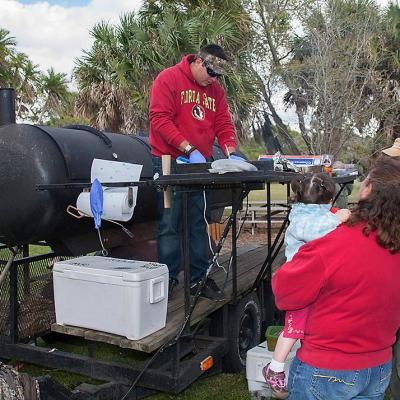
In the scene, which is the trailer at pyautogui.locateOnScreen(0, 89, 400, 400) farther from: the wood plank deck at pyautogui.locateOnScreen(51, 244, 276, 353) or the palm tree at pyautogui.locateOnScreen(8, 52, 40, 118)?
the palm tree at pyautogui.locateOnScreen(8, 52, 40, 118)

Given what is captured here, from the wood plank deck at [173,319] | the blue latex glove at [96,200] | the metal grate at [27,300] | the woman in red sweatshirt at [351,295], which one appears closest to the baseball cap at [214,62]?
the blue latex glove at [96,200]

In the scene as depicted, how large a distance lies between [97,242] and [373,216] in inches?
123

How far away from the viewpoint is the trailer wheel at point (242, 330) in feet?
13.9

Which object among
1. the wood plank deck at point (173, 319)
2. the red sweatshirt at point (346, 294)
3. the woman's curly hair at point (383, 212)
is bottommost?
the wood plank deck at point (173, 319)

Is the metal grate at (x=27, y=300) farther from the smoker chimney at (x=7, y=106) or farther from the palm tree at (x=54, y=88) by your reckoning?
the palm tree at (x=54, y=88)

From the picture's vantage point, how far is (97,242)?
4.72 meters

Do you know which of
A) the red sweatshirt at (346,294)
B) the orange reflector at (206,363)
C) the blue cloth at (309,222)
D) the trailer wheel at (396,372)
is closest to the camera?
the red sweatshirt at (346,294)

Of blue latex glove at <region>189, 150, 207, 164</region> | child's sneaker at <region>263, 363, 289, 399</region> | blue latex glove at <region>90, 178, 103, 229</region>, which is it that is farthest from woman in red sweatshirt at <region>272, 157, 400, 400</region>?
blue latex glove at <region>189, 150, 207, 164</region>

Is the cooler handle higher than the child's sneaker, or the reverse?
the cooler handle

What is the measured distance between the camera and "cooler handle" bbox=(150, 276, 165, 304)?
3.36 metres

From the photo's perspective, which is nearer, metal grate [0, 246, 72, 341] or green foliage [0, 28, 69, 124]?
metal grate [0, 246, 72, 341]

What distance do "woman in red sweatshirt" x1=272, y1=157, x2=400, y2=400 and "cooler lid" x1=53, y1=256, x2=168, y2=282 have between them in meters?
1.35

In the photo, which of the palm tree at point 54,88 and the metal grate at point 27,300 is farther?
the palm tree at point 54,88

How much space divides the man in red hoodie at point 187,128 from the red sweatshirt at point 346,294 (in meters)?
2.07
